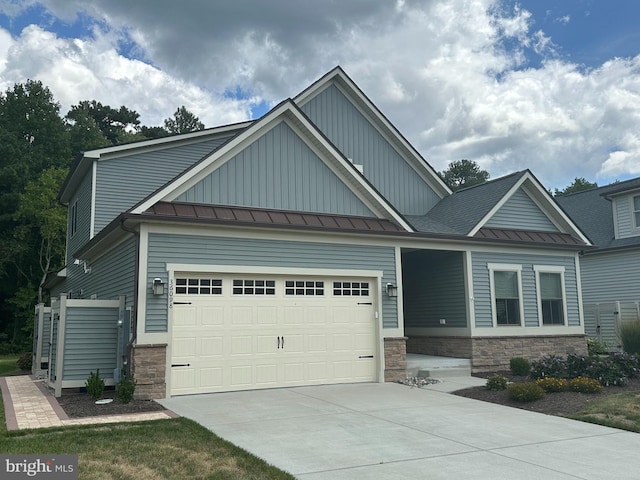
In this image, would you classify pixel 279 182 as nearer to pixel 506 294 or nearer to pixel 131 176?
pixel 131 176

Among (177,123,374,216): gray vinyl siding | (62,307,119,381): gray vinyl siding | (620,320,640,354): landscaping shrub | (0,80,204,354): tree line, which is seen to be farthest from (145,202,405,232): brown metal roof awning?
(0,80,204,354): tree line

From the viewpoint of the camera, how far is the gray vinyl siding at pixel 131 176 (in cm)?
1681

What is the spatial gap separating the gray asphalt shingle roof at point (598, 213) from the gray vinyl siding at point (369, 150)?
614 cm

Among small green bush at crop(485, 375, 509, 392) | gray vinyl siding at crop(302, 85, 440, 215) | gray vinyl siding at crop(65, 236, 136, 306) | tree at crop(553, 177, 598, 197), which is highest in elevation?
tree at crop(553, 177, 598, 197)

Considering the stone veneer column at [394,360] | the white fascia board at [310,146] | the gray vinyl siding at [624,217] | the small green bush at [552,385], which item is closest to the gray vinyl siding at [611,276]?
the gray vinyl siding at [624,217]

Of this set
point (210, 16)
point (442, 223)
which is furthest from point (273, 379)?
point (210, 16)

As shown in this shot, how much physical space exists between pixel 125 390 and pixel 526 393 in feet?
23.6

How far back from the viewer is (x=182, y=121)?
46.8 meters

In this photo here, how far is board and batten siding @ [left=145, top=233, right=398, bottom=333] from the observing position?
10953mm

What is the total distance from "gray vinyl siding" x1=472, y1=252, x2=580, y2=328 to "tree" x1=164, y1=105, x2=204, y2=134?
35689 millimetres

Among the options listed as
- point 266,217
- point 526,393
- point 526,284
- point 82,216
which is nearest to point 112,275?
point 266,217

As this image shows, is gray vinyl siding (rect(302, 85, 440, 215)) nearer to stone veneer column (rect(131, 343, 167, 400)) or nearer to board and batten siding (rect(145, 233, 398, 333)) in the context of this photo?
board and batten siding (rect(145, 233, 398, 333))

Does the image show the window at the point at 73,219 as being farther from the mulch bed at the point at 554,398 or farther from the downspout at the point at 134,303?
the mulch bed at the point at 554,398

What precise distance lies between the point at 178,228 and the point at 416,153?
1017cm
